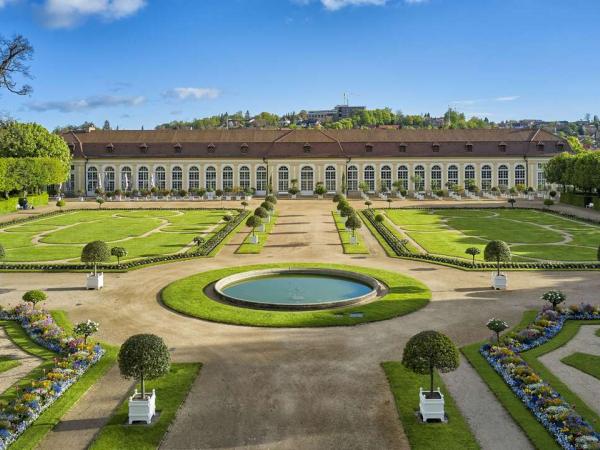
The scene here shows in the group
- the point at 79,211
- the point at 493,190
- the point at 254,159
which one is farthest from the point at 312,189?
the point at 79,211

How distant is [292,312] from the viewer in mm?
24266

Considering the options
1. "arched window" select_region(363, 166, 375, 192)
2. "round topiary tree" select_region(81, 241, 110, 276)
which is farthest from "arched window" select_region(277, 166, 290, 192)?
"round topiary tree" select_region(81, 241, 110, 276)

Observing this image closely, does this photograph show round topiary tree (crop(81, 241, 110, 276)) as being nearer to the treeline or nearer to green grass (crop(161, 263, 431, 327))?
green grass (crop(161, 263, 431, 327))

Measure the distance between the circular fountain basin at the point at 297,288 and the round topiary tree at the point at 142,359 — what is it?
10.3 m

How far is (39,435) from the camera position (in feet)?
45.0

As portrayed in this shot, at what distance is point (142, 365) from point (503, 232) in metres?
39.9

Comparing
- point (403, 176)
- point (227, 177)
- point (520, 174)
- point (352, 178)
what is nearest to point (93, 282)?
point (227, 177)

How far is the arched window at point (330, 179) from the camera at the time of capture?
89.9 m

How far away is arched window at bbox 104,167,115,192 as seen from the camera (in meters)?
91.3

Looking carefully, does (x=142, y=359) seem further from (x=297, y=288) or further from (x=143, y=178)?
(x=143, y=178)

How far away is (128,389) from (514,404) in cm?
1065

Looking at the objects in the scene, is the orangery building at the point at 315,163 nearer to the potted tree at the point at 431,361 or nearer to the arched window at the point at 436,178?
the arched window at the point at 436,178

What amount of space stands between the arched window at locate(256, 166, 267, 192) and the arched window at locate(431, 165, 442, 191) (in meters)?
26.5

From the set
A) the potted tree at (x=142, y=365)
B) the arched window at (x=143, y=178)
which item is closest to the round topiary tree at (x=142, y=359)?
the potted tree at (x=142, y=365)
